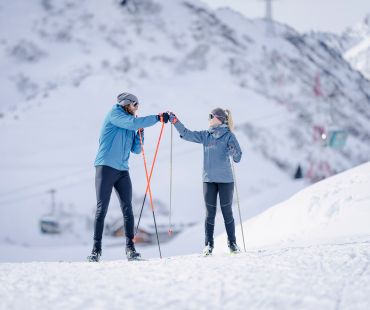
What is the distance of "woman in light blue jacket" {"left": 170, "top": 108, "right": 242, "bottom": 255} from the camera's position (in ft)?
19.5

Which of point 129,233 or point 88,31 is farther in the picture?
point 88,31

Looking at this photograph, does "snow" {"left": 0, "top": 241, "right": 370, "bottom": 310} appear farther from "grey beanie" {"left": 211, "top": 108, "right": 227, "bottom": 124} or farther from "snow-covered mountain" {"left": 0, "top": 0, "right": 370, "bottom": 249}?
"snow-covered mountain" {"left": 0, "top": 0, "right": 370, "bottom": 249}

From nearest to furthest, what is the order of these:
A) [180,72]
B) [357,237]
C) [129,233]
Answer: [129,233], [357,237], [180,72]

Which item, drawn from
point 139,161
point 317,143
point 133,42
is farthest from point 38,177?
point 317,143

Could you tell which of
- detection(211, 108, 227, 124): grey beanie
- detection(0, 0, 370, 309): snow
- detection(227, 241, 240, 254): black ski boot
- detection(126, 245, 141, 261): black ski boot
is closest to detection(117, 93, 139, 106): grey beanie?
detection(211, 108, 227, 124): grey beanie

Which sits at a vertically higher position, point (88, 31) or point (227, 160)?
point (88, 31)

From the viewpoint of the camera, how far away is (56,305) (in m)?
3.06

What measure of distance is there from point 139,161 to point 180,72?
34.8 ft

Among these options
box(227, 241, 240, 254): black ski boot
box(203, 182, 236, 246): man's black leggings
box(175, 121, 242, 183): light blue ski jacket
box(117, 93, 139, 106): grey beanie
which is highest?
box(117, 93, 139, 106): grey beanie

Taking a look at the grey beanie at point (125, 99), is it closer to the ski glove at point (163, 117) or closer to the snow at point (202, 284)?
the ski glove at point (163, 117)

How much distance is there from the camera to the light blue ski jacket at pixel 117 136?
18.0ft

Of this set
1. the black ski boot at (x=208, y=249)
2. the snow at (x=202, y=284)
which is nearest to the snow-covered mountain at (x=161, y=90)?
the black ski boot at (x=208, y=249)

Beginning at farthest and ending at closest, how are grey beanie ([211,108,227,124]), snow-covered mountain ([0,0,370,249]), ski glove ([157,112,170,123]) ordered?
snow-covered mountain ([0,0,370,249]), grey beanie ([211,108,227,124]), ski glove ([157,112,170,123])

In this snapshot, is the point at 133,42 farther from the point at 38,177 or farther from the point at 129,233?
the point at 129,233
